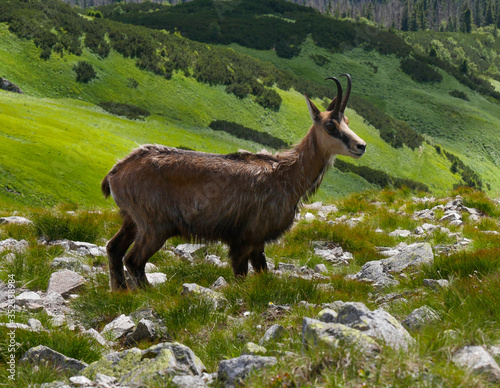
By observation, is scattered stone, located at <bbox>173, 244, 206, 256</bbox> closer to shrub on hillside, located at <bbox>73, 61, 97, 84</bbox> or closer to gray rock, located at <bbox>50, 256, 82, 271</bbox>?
gray rock, located at <bbox>50, 256, 82, 271</bbox>

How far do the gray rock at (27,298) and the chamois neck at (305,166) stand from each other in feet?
13.7

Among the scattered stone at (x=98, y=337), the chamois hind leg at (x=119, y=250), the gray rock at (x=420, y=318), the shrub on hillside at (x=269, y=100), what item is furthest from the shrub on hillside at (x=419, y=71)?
the scattered stone at (x=98, y=337)

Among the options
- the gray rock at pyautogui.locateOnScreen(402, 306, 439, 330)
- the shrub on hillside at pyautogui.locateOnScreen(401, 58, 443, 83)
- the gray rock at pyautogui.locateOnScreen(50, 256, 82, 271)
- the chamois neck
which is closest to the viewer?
the gray rock at pyautogui.locateOnScreen(402, 306, 439, 330)

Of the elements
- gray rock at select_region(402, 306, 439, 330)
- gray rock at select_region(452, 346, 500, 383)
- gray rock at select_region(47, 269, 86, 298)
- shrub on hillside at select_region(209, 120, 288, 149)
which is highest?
gray rock at select_region(452, 346, 500, 383)

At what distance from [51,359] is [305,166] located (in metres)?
5.22

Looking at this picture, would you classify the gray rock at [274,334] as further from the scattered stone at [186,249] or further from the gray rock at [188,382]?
the scattered stone at [186,249]

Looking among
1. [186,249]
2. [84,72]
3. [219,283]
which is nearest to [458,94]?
[84,72]

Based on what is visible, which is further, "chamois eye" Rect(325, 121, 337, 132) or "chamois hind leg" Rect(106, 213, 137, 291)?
"chamois eye" Rect(325, 121, 337, 132)

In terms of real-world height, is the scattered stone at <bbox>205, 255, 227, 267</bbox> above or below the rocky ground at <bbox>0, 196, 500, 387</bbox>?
below

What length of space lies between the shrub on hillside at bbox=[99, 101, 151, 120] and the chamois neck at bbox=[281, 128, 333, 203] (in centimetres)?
3306

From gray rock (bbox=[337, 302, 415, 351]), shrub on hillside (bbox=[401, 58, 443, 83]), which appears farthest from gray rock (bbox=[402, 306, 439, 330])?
shrub on hillside (bbox=[401, 58, 443, 83])

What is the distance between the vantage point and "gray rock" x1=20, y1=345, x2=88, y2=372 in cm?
390

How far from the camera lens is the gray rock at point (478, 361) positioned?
2926mm

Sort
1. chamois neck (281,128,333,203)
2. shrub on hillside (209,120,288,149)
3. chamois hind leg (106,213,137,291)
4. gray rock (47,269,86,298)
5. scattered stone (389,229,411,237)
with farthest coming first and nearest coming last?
shrub on hillside (209,120,288,149), scattered stone (389,229,411,237), chamois neck (281,128,333,203), chamois hind leg (106,213,137,291), gray rock (47,269,86,298)
